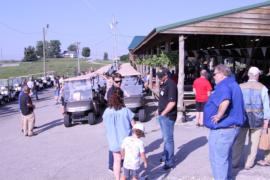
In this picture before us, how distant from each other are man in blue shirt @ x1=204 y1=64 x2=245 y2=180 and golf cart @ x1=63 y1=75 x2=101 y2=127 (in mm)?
8457

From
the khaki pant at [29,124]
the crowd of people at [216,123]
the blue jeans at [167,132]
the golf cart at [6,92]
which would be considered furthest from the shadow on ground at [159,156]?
the golf cart at [6,92]

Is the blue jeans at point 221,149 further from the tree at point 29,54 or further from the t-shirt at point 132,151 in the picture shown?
the tree at point 29,54

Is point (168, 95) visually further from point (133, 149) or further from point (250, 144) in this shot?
point (250, 144)

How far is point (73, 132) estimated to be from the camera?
1252cm

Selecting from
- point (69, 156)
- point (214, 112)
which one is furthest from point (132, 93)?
point (214, 112)

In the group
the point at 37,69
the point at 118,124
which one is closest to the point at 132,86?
the point at 118,124

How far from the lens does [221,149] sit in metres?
5.55

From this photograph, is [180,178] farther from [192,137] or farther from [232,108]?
[192,137]

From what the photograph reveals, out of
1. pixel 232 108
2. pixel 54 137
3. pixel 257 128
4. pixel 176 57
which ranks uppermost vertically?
pixel 176 57

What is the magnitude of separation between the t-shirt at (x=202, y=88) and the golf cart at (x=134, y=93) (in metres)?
2.49

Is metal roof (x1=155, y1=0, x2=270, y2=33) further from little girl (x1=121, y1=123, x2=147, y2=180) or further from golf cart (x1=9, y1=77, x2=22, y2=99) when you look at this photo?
golf cart (x1=9, y1=77, x2=22, y2=99)

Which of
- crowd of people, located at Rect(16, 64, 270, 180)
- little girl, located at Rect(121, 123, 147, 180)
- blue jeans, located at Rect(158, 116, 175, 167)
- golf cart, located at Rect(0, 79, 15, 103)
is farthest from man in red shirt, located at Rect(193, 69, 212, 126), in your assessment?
golf cart, located at Rect(0, 79, 15, 103)

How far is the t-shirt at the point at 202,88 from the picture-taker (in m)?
11.4

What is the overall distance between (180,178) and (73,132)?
6292 mm
